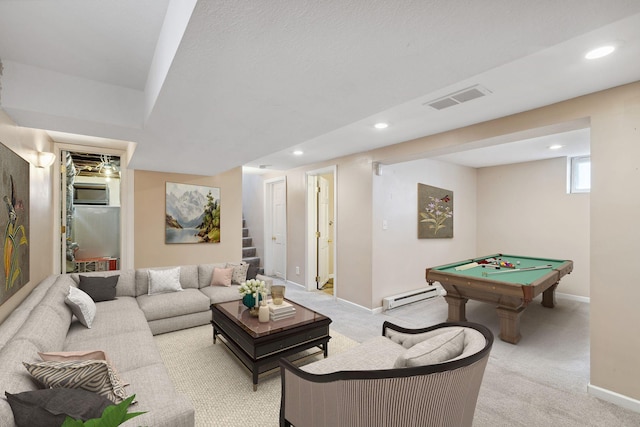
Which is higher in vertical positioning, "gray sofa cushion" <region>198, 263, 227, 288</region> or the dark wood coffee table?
"gray sofa cushion" <region>198, 263, 227, 288</region>

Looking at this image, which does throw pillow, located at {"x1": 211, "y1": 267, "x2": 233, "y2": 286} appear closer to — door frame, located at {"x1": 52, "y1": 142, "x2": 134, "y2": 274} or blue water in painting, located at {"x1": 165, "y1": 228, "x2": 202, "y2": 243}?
blue water in painting, located at {"x1": 165, "y1": 228, "x2": 202, "y2": 243}

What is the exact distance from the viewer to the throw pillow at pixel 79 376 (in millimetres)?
1313

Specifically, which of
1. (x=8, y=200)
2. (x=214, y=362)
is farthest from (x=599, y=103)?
(x=8, y=200)

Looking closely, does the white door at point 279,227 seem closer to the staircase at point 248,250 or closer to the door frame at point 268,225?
the door frame at point 268,225

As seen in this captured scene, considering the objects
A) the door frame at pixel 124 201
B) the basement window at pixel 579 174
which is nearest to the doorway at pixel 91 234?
the door frame at pixel 124 201

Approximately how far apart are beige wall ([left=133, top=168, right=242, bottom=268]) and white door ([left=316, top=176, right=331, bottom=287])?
5.02 ft

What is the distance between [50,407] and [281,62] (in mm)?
1711

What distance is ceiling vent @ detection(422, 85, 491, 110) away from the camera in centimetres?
225

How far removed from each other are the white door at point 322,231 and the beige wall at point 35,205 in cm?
387

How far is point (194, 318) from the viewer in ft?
11.4

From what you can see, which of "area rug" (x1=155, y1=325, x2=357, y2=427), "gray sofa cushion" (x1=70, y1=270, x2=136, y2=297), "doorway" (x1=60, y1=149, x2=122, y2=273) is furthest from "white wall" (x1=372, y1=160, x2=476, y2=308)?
"doorway" (x1=60, y1=149, x2=122, y2=273)

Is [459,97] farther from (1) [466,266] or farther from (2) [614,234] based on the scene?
(1) [466,266]

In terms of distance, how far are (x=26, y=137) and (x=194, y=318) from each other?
243cm

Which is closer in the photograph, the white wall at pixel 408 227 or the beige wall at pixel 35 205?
the beige wall at pixel 35 205
